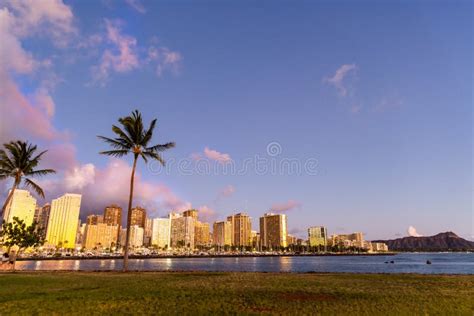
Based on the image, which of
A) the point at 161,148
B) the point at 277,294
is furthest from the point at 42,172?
the point at 277,294

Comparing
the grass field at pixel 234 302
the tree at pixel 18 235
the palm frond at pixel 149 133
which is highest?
Result: the palm frond at pixel 149 133

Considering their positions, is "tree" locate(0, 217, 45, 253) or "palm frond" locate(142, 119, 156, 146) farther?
"tree" locate(0, 217, 45, 253)

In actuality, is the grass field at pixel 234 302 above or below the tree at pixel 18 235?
below

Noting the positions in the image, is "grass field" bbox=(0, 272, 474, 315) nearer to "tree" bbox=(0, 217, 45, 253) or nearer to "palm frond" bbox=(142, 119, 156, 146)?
"palm frond" bbox=(142, 119, 156, 146)

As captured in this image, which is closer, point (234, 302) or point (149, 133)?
point (234, 302)

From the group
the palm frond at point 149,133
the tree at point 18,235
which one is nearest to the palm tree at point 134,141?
the palm frond at point 149,133

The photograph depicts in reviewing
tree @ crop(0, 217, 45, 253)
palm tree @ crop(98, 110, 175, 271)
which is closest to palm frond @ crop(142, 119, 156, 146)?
palm tree @ crop(98, 110, 175, 271)

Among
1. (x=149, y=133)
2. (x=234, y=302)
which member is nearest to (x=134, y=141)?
(x=149, y=133)

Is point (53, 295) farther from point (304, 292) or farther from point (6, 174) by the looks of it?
point (6, 174)

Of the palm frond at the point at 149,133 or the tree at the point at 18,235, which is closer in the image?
the palm frond at the point at 149,133

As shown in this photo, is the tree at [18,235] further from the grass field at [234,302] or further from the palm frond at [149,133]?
the grass field at [234,302]

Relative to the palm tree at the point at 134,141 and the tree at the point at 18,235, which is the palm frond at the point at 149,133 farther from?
the tree at the point at 18,235

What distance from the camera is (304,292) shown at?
16.9m

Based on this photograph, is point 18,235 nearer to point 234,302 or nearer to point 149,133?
point 149,133
